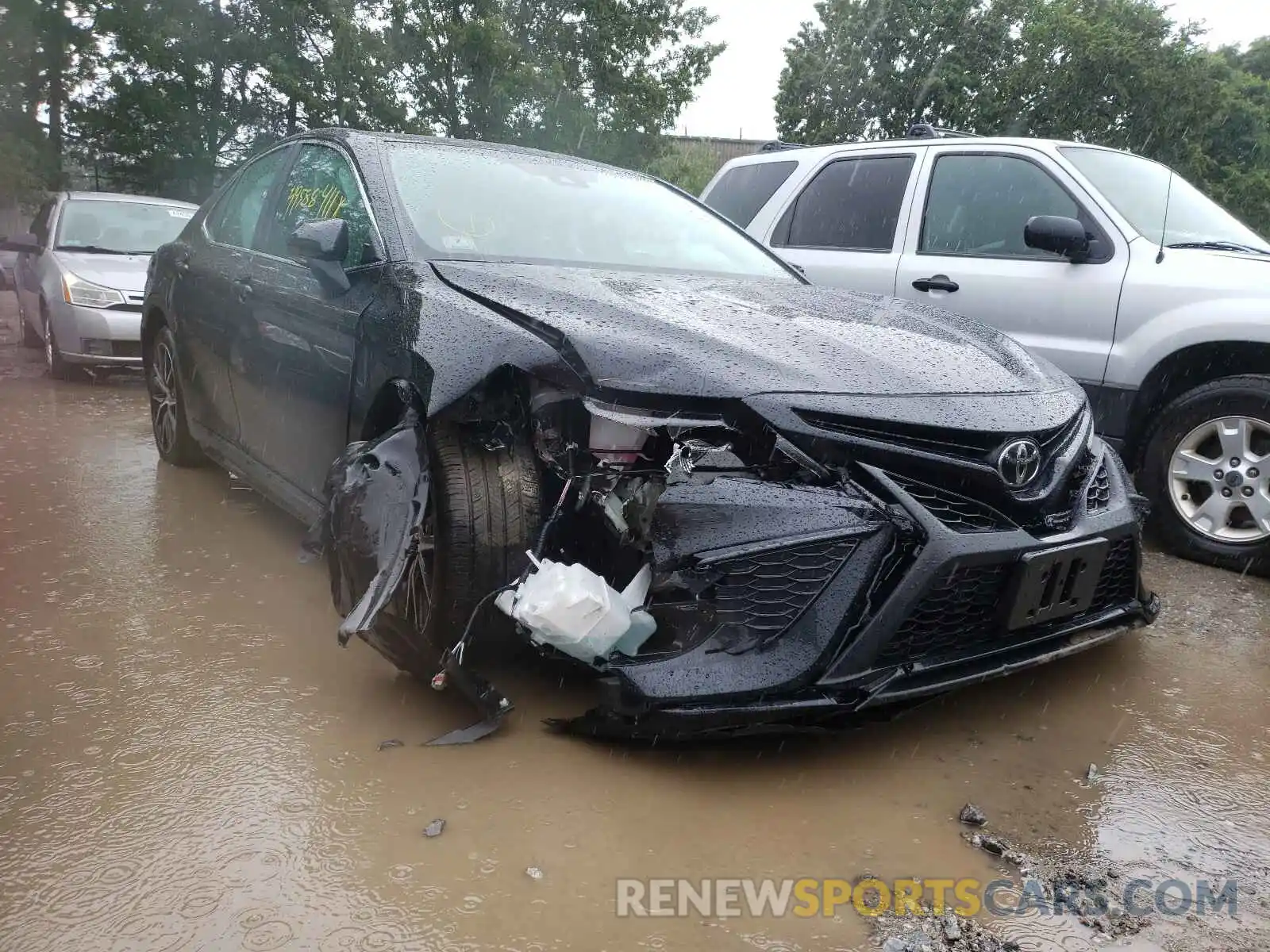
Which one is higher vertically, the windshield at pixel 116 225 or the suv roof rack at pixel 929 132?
the suv roof rack at pixel 929 132

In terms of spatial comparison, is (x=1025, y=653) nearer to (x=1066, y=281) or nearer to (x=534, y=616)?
(x=534, y=616)

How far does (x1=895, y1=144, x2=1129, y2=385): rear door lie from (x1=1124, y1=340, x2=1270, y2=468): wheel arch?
21 centimetres

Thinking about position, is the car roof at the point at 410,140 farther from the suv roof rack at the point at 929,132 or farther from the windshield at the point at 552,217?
the suv roof rack at the point at 929,132

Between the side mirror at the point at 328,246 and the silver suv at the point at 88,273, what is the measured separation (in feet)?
14.9

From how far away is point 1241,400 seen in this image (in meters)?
3.96

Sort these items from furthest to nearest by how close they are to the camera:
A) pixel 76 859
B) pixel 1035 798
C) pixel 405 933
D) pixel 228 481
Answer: pixel 228 481 < pixel 1035 798 < pixel 76 859 < pixel 405 933

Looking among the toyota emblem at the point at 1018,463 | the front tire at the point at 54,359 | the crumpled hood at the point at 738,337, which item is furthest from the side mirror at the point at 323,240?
the front tire at the point at 54,359

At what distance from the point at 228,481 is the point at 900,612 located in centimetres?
388

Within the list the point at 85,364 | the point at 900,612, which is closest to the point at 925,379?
the point at 900,612

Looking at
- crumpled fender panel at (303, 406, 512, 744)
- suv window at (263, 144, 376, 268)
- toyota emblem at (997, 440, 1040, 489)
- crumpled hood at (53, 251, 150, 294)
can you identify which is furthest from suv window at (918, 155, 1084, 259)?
crumpled hood at (53, 251, 150, 294)

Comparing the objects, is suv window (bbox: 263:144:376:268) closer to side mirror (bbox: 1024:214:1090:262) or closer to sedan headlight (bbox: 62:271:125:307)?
side mirror (bbox: 1024:214:1090:262)

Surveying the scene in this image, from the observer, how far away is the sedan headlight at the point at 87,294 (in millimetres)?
7730

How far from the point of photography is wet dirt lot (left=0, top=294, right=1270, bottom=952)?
1.88 m

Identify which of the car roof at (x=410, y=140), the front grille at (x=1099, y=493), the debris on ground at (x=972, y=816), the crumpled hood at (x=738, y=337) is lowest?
the debris on ground at (x=972, y=816)
